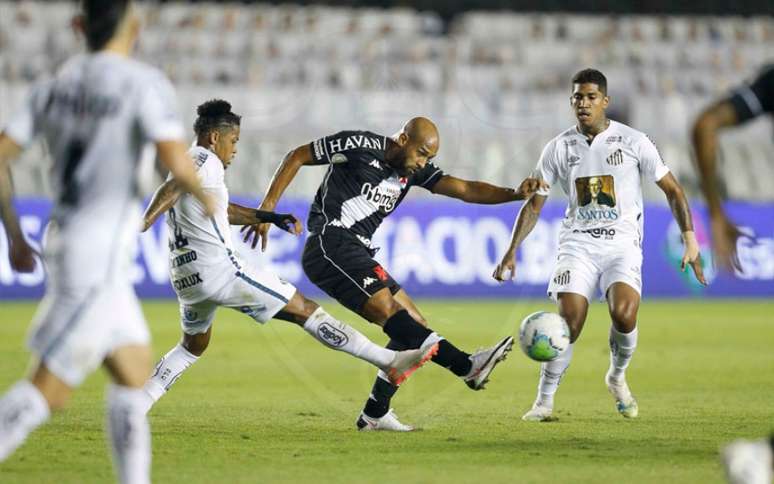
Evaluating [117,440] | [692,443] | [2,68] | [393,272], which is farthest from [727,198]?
[117,440]

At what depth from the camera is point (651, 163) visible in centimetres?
978

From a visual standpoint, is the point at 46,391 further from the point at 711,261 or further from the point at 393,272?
the point at 711,261

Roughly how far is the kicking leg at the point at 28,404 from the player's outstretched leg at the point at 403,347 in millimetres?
3610

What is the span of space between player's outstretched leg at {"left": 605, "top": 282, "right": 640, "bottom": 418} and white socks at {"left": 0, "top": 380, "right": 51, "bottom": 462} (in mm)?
5352

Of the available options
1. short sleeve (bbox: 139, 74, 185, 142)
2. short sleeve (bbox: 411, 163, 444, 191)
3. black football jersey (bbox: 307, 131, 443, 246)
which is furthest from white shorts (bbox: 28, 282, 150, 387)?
short sleeve (bbox: 411, 163, 444, 191)

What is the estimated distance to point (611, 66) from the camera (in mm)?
26109

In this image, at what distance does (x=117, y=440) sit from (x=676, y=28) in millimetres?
24723

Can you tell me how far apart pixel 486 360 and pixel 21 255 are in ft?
12.2

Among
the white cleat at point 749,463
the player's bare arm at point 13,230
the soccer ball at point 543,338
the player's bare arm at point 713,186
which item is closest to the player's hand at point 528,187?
the soccer ball at point 543,338

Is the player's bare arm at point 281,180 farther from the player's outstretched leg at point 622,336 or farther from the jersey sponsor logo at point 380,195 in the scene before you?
the player's outstretched leg at point 622,336

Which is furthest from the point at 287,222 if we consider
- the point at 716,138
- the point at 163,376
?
the point at 716,138

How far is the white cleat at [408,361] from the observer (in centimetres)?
828

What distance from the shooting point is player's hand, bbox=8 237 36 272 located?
5.66 m

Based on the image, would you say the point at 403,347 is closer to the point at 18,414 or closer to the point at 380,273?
the point at 380,273
